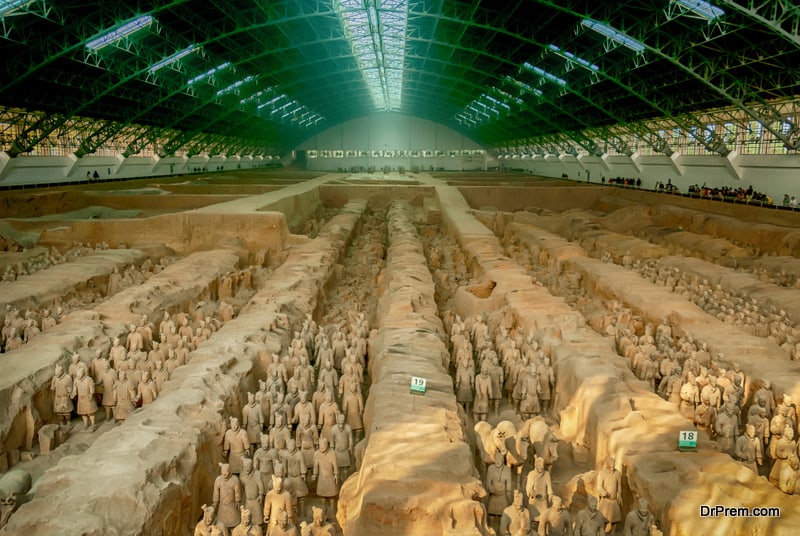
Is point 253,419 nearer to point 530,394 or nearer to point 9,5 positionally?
point 530,394

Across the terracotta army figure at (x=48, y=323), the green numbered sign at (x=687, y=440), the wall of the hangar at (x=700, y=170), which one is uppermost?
the wall of the hangar at (x=700, y=170)

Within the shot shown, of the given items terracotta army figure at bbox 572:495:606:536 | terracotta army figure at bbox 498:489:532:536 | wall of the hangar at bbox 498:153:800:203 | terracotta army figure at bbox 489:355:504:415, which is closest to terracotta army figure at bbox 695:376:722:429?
terracotta army figure at bbox 489:355:504:415

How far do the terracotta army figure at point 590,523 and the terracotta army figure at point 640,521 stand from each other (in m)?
0.18

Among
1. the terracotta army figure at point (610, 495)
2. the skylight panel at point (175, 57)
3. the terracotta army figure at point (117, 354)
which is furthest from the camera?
the skylight panel at point (175, 57)

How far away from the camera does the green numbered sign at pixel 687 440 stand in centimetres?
519

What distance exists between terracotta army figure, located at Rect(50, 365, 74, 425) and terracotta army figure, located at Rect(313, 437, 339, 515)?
3.27m

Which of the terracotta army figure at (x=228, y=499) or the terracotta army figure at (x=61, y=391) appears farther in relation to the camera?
the terracotta army figure at (x=61, y=391)

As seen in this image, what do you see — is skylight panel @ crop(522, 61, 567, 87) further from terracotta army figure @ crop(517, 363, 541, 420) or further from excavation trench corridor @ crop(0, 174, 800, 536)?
terracotta army figure @ crop(517, 363, 541, 420)

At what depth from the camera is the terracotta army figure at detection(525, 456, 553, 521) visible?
498cm

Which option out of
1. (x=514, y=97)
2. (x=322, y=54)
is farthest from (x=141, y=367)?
(x=514, y=97)

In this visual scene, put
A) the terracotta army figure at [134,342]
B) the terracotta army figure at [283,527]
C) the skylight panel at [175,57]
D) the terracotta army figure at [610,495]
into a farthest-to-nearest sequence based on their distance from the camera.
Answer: the skylight panel at [175,57]
the terracotta army figure at [134,342]
the terracotta army figure at [610,495]
the terracotta army figure at [283,527]

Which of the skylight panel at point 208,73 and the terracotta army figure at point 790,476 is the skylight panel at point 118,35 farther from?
the terracotta army figure at point 790,476

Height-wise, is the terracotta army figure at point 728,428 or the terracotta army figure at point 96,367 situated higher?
the terracotta army figure at point 96,367

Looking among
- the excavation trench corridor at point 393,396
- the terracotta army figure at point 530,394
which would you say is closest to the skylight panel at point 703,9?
the excavation trench corridor at point 393,396
